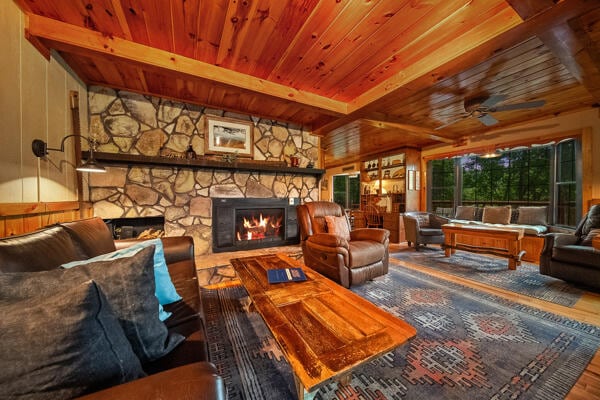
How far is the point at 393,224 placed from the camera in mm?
5094

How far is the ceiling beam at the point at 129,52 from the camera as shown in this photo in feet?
5.77

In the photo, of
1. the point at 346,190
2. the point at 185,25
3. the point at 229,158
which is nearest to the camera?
the point at 185,25

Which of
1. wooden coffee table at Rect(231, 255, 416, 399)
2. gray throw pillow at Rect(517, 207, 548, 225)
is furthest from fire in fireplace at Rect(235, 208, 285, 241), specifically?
gray throw pillow at Rect(517, 207, 548, 225)

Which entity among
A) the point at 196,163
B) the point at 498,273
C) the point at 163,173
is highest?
the point at 196,163

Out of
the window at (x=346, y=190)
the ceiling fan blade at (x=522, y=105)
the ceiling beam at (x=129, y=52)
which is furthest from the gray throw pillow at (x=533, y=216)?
the window at (x=346, y=190)

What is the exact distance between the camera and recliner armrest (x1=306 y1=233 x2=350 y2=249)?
227 centimetres

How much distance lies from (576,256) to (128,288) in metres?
3.86

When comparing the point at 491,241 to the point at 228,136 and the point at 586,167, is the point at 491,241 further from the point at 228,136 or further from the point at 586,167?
the point at 228,136

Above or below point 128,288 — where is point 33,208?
above

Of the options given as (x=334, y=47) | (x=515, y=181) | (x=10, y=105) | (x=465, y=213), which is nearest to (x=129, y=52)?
(x=10, y=105)

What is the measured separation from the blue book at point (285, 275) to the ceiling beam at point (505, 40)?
222 centimetres

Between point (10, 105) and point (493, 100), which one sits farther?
point (493, 100)

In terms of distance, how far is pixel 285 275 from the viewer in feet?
5.35

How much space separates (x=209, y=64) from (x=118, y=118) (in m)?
1.75
